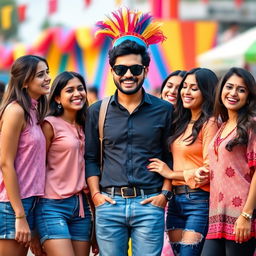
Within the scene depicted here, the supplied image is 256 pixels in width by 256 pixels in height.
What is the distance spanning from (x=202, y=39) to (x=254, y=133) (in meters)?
11.7

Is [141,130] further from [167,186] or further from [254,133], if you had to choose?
[254,133]

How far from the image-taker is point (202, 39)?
657 inches

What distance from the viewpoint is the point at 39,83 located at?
5.77 meters

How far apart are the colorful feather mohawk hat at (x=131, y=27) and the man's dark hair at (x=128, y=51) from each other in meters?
0.07

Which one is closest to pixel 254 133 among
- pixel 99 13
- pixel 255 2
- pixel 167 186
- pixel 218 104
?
pixel 218 104

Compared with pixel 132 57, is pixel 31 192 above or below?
below

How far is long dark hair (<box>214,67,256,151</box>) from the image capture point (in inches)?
207

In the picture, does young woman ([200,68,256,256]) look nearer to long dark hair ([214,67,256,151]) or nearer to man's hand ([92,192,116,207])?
long dark hair ([214,67,256,151])

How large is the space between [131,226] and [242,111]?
123 centimetres

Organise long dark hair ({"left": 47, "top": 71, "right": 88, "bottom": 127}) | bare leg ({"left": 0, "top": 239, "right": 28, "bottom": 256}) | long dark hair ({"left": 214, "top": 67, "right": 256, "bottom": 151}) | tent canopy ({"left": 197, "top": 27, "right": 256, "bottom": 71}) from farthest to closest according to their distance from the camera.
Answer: tent canopy ({"left": 197, "top": 27, "right": 256, "bottom": 71})
long dark hair ({"left": 47, "top": 71, "right": 88, "bottom": 127})
bare leg ({"left": 0, "top": 239, "right": 28, "bottom": 256})
long dark hair ({"left": 214, "top": 67, "right": 256, "bottom": 151})

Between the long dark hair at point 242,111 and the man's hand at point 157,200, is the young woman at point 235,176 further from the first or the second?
the man's hand at point 157,200

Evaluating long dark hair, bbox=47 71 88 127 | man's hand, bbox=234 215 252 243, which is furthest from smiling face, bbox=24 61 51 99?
man's hand, bbox=234 215 252 243

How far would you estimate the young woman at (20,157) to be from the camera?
17.9 feet

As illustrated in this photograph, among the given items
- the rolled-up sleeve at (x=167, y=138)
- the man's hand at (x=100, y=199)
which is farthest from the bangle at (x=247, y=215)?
the man's hand at (x=100, y=199)
